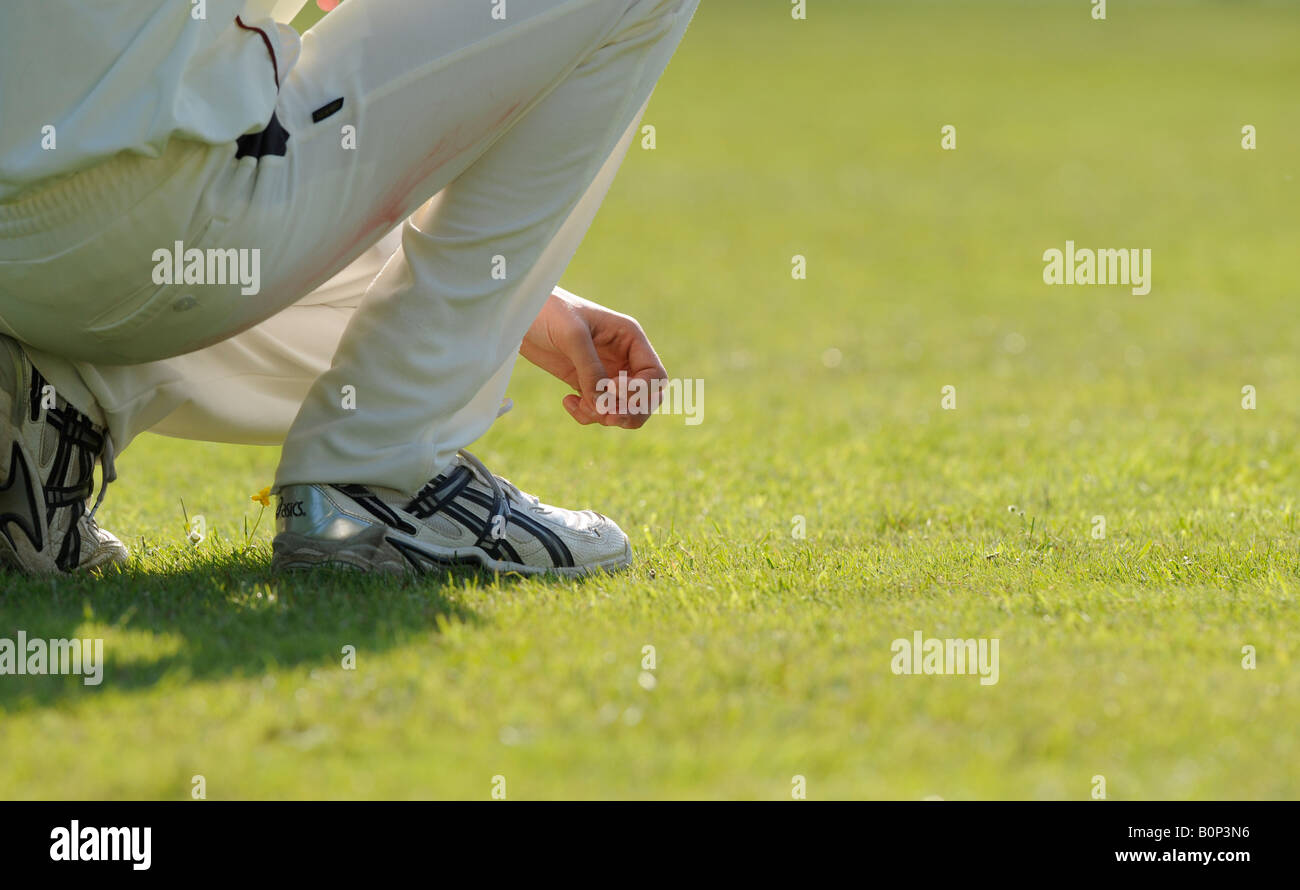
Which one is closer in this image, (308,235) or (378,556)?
(308,235)

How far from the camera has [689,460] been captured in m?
5.52

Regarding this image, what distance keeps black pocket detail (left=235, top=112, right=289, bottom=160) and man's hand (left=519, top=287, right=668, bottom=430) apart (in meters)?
0.82

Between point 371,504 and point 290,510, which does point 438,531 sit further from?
point 290,510

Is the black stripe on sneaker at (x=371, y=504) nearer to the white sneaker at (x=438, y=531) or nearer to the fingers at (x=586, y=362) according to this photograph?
the white sneaker at (x=438, y=531)

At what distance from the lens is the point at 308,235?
3.17 m

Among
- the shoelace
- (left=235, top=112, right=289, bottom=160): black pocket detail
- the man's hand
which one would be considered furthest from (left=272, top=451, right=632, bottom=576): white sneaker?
(left=235, top=112, right=289, bottom=160): black pocket detail

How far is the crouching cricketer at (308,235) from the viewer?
9.49 feet

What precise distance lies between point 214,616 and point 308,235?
783 mm

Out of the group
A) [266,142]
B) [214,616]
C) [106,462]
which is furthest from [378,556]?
[266,142]

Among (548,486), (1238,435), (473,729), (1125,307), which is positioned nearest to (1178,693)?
(473,729)

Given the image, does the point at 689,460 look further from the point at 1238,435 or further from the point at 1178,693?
the point at 1178,693

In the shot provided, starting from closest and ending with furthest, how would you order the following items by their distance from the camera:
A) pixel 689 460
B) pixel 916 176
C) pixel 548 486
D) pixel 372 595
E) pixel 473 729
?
pixel 473 729
pixel 372 595
pixel 548 486
pixel 689 460
pixel 916 176

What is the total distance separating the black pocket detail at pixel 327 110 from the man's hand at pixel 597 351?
2.51 ft

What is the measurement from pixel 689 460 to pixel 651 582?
2.12m
